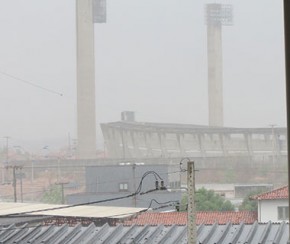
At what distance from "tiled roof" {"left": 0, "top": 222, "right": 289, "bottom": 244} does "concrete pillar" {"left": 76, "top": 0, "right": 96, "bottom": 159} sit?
23.1ft

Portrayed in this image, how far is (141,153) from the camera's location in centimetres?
600

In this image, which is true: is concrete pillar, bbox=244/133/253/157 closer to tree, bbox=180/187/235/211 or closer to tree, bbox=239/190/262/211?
tree, bbox=180/187/235/211

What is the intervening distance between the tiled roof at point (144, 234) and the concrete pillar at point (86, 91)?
703 cm

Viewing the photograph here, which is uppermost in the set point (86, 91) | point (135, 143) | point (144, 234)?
point (86, 91)

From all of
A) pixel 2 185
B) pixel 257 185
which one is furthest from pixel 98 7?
pixel 257 185

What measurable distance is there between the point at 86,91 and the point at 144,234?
816cm

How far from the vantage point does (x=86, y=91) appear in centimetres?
927

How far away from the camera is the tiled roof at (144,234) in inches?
44.6

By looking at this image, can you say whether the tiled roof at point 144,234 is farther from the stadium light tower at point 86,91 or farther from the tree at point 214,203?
the stadium light tower at point 86,91

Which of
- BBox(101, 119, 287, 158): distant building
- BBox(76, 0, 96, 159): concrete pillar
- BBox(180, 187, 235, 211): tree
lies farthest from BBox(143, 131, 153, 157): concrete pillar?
BBox(76, 0, 96, 159): concrete pillar

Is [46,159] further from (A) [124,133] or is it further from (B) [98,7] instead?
(B) [98,7]

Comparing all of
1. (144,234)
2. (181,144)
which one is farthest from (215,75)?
(144,234)

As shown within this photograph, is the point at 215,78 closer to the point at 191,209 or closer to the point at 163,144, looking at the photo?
the point at 163,144

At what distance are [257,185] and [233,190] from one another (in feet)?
1.03
